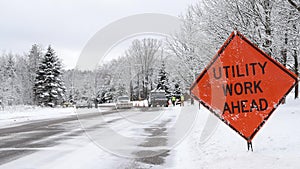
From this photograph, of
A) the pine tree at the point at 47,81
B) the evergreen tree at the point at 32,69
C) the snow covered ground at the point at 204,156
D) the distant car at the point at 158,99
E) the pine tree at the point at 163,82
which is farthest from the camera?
the pine tree at the point at 163,82

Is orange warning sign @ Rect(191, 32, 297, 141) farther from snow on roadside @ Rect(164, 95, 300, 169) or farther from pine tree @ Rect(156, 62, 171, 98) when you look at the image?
pine tree @ Rect(156, 62, 171, 98)

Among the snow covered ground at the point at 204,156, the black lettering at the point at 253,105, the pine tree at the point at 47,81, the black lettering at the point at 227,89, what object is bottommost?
the snow covered ground at the point at 204,156

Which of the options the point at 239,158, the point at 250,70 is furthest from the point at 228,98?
the point at 239,158

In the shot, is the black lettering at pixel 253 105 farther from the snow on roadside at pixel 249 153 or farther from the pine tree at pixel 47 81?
the pine tree at pixel 47 81

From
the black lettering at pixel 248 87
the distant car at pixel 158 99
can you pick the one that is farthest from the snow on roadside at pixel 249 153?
the distant car at pixel 158 99

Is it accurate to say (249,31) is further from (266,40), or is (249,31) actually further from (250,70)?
(250,70)

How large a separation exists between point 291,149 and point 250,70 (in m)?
1.79

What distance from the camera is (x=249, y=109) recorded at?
18.2ft

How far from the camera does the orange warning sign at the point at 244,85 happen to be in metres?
5.43

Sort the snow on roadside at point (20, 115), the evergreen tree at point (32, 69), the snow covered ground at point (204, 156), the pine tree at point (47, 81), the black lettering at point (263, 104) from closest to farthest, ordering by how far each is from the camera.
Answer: the black lettering at point (263, 104), the snow covered ground at point (204, 156), the snow on roadside at point (20, 115), the pine tree at point (47, 81), the evergreen tree at point (32, 69)

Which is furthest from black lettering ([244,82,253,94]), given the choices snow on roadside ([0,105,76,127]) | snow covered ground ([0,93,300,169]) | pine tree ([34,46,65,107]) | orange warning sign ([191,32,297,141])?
pine tree ([34,46,65,107])

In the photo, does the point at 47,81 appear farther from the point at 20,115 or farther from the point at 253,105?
the point at 253,105

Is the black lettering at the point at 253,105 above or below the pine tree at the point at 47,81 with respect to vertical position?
below

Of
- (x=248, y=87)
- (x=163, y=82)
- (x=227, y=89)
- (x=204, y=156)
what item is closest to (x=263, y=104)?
(x=248, y=87)
